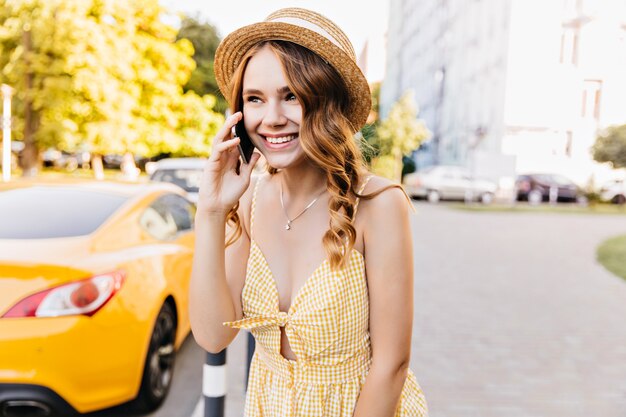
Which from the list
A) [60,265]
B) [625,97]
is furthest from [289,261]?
[625,97]

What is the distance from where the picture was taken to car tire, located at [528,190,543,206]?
24812 millimetres

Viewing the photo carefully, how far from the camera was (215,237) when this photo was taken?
1.54m

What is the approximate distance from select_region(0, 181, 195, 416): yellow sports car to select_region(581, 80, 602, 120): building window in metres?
29.1

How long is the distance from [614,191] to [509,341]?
22885 mm

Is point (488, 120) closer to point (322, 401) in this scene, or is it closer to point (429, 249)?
point (429, 249)

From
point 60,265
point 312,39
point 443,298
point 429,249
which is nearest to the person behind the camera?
point 312,39

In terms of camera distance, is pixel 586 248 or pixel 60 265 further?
pixel 586 248

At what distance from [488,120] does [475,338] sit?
2620 cm

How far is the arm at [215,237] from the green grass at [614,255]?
28.1 feet

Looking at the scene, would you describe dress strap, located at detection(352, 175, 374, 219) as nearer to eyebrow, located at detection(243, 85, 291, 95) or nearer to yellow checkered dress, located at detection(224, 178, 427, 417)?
yellow checkered dress, located at detection(224, 178, 427, 417)

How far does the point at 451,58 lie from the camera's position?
3722 centimetres

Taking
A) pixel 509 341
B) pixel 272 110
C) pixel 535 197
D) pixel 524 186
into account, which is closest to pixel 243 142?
pixel 272 110

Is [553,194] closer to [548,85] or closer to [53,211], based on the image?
[548,85]

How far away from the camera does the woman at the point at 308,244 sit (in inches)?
57.5
